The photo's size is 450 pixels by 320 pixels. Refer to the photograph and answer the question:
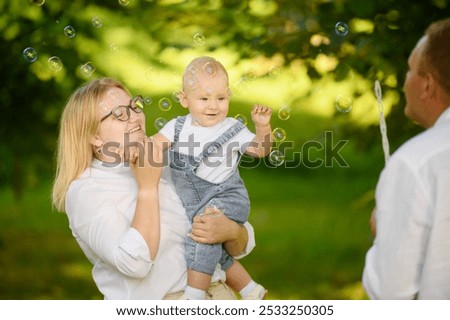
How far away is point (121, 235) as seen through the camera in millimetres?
2322

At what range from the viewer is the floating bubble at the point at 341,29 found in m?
3.08

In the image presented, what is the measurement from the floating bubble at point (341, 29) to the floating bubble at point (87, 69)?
37.8 inches

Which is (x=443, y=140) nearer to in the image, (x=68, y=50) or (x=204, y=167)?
(x=204, y=167)

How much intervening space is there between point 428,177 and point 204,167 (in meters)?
0.92

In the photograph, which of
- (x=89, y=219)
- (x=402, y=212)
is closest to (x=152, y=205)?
(x=89, y=219)

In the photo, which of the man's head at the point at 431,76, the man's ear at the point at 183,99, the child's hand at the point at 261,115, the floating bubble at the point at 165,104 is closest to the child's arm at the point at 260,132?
the child's hand at the point at 261,115

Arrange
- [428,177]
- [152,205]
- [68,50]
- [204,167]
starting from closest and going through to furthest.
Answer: [428,177]
[152,205]
[204,167]
[68,50]

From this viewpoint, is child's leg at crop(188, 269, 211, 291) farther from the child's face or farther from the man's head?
the man's head

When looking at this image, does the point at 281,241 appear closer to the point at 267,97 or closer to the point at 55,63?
the point at 267,97

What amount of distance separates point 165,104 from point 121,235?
72cm

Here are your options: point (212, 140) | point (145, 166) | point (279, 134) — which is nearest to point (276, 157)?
point (279, 134)

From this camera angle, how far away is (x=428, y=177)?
6.14 feet

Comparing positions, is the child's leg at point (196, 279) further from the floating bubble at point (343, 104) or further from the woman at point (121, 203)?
the floating bubble at point (343, 104)

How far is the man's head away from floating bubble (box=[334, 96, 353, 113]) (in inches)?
36.9
